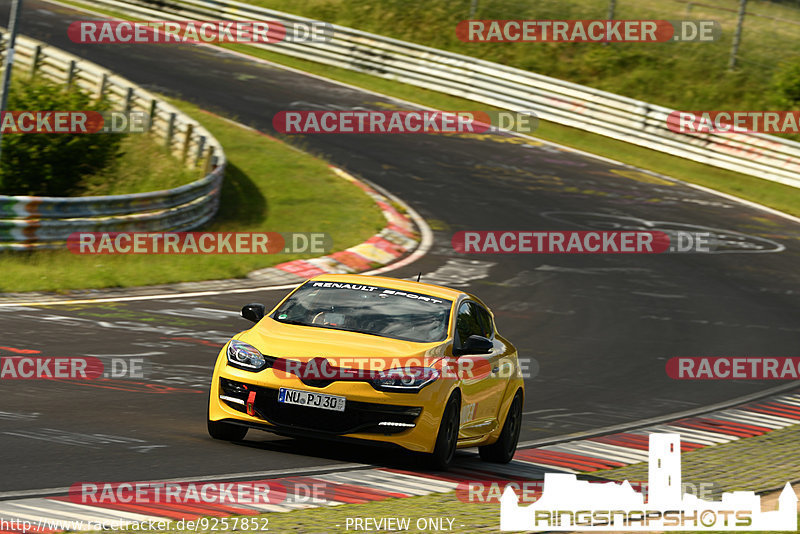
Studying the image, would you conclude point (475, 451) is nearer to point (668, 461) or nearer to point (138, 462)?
point (668, 461)

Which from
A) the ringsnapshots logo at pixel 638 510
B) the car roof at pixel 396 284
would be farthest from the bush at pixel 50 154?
the ringsnapshots logo at pixel 638 510

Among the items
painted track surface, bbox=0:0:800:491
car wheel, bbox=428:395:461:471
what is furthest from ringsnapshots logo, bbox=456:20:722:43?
car wheel, bbox=428:395:461:471

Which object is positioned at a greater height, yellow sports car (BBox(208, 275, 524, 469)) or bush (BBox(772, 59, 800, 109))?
yellow sports car (BBox(208, 275, 524, 469))

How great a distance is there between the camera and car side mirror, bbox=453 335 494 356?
9.03m

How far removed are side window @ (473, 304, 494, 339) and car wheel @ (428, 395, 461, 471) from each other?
1.45m

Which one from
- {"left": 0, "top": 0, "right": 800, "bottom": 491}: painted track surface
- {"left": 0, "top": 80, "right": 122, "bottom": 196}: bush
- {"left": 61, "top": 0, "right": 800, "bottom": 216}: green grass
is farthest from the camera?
{"left": 61, "top": 0, "right": 800, "bottom": 216}: green grass

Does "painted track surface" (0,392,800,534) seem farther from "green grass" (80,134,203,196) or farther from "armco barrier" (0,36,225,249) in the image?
"green grass" (80,134,203,196)

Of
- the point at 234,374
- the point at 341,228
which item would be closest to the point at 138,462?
the point at 234,374

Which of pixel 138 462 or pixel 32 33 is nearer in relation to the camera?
pixel 138 462

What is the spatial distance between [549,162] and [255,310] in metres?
22.2

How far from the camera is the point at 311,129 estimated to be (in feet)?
105

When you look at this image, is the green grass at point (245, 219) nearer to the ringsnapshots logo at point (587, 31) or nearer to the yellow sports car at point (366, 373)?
the yellow sports car at point (366, 373)

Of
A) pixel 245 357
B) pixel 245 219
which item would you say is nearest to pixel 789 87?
pixel 245 219

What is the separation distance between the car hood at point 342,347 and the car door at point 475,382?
34 centimetres
